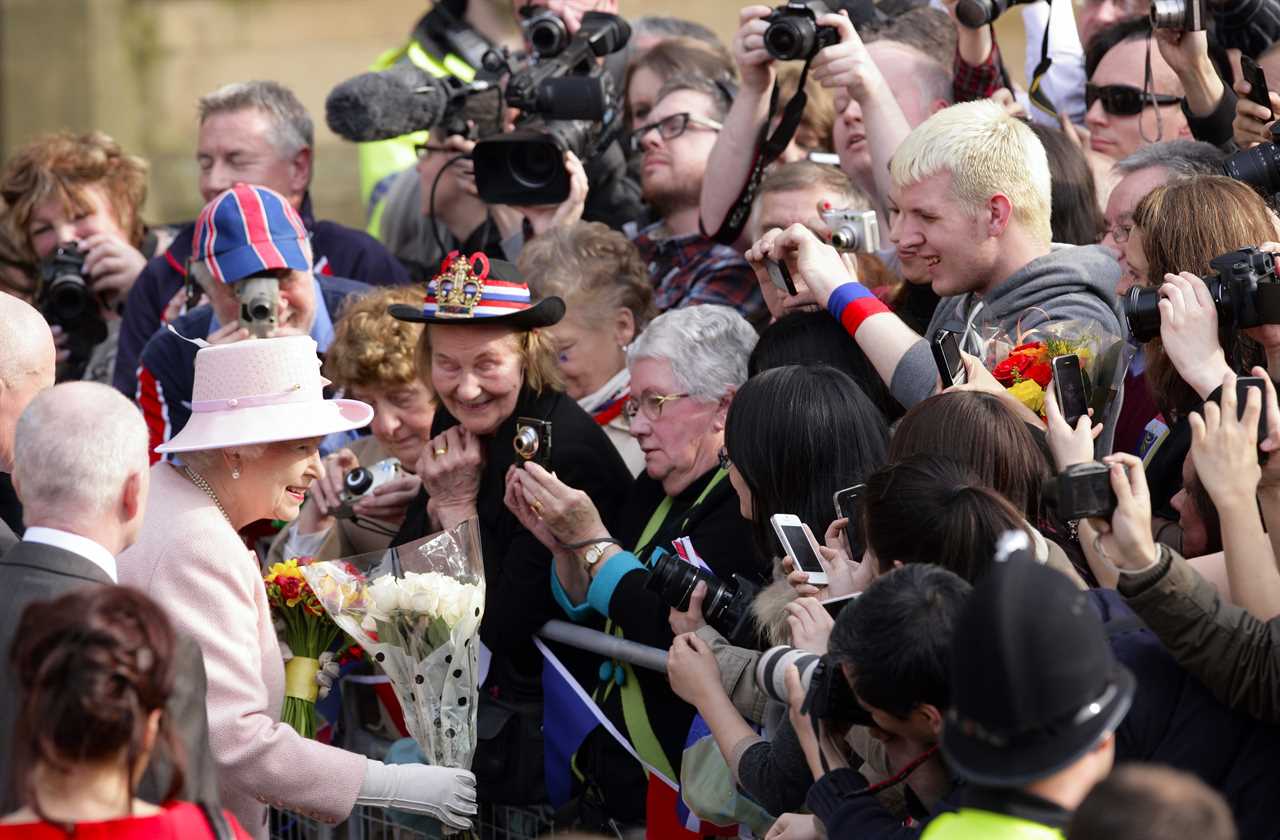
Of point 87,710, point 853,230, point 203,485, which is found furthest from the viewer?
point 853,230

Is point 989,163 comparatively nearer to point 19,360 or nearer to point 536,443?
point 536,443

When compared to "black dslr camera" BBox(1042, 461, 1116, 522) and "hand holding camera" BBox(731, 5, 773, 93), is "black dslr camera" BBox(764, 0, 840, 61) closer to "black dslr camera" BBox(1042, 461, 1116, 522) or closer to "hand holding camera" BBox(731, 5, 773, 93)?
"hand holding camera" BBox(731, 5, 773, 93)

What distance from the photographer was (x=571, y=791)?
4613 mm

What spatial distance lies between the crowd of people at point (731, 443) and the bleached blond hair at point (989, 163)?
0.5 inches

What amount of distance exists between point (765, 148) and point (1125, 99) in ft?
3.52

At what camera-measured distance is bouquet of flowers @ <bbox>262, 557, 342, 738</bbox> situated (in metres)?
4.54

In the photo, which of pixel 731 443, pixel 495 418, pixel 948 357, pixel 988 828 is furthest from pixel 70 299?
pixel 988 828

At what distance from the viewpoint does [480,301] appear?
16.2ft

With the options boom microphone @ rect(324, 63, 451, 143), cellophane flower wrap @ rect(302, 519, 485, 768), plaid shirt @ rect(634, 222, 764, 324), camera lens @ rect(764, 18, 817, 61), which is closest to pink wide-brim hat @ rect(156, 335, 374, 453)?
cellophane flower wrap @ rect(302, 519, 485, 768)

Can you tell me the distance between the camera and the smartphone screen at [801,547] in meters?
3.74

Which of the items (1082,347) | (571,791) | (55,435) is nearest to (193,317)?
(571,791)

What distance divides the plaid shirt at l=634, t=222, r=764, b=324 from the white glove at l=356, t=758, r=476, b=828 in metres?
1.97

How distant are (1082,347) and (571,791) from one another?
1690 mm

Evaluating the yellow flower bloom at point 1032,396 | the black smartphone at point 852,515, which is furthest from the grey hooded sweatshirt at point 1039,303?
the black smartphone at point 852,515
